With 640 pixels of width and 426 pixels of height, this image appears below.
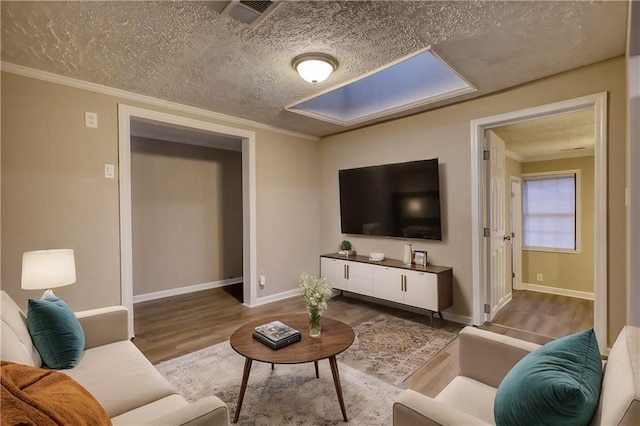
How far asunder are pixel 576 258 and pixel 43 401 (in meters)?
6.46

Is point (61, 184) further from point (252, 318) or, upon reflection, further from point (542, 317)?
point (542, 317)

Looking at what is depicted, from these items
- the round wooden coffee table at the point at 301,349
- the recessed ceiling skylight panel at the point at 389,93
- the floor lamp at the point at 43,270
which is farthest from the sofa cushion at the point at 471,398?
the recessed ceiling skylight panel at the point at 389,93

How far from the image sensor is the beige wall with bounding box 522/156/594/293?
4957 millimetres

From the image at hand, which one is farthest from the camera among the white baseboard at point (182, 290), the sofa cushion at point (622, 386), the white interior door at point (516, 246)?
the white interior door at point (516, 246)

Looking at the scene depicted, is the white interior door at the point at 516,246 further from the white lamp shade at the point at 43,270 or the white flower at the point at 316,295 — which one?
the white lamp shade at the point at 43,270

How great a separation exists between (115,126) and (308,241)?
2942 millimetres

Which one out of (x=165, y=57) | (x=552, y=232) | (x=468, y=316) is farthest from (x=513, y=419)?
(x=552, y=232)

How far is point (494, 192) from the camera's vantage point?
12.0 feet

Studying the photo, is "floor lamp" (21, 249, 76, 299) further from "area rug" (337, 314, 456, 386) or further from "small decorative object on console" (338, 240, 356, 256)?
"small decorative object on console" (338, 240, 356, 256)

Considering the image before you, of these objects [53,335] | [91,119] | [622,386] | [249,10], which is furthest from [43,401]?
[91,119]

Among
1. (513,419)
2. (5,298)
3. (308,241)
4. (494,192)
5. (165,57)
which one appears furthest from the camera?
(308,241)

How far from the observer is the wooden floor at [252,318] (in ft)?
8.79

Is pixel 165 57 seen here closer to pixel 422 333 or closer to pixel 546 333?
pixel 422 333

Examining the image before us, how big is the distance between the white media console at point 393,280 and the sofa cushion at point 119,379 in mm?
2680
